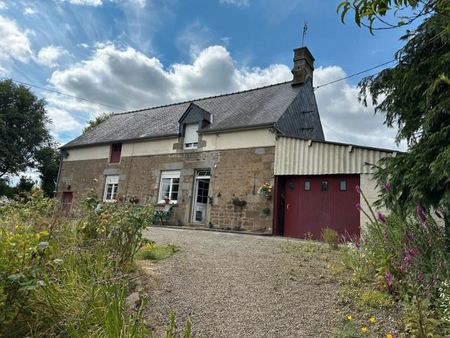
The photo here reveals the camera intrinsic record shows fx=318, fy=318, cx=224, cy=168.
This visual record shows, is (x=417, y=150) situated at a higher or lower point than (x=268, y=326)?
higher

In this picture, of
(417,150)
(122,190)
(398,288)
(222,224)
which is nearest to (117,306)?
(398,288)

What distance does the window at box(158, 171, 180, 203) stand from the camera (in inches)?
526

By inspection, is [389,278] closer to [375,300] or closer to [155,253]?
[375,300]

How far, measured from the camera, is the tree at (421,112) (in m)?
3.56

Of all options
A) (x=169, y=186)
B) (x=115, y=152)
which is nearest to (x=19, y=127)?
(x=115, y=152)

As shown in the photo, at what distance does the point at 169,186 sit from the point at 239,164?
3547mm

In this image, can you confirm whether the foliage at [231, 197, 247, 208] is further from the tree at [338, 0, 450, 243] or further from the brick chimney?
the tree at [338, 0, 450, 243]

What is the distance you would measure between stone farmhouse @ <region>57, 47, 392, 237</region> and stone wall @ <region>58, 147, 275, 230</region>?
1.5 inches

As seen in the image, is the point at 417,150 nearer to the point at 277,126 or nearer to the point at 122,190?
the point at 277,126

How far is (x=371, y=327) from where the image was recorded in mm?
2455

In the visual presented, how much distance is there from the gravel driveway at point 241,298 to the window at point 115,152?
11.8 meters

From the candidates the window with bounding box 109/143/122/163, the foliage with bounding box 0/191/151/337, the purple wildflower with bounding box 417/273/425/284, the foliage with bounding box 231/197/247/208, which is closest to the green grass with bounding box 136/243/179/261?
the foliage with bounding box 0/191/151/337

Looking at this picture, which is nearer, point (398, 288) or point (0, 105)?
point (398, 288)

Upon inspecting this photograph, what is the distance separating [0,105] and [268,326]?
89.8ft
